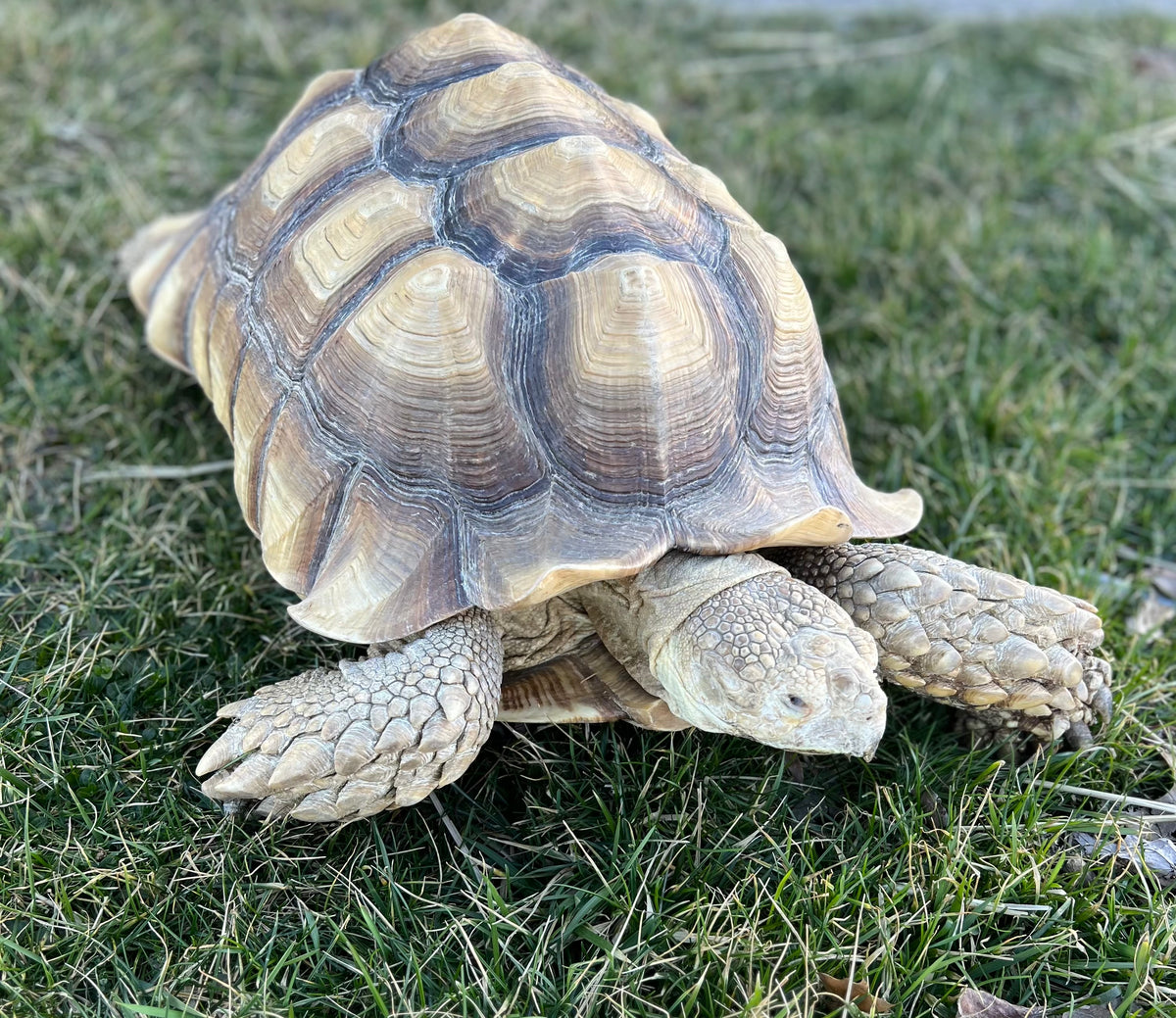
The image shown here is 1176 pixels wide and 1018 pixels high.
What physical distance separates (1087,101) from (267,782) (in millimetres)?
4584

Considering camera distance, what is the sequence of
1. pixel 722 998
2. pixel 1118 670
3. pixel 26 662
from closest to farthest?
1. pixel 722 998
2. pixel 26 662
3. pixel 1118 670

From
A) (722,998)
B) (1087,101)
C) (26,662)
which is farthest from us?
(1087,101)

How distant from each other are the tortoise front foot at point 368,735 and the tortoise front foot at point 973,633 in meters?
0.82

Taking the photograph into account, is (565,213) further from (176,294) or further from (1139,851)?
(1139,851)

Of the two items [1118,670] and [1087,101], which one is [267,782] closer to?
[1118,670]

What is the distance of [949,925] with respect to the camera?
6.30 ft

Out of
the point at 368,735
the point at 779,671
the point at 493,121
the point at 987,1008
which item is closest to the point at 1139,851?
the point at 987,1008

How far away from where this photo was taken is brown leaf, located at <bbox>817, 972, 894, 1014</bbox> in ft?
5.99

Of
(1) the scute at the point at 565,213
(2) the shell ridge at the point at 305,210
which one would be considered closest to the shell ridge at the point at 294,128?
(2) the shell ridge at the point at 305,210

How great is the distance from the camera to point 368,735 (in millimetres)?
1911

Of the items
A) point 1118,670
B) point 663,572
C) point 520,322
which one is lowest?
point 1118,670

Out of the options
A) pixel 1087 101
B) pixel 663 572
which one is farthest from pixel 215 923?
pixel 1087 101

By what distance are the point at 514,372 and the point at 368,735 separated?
74 cm

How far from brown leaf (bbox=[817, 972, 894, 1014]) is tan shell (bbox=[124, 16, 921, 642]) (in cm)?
81
